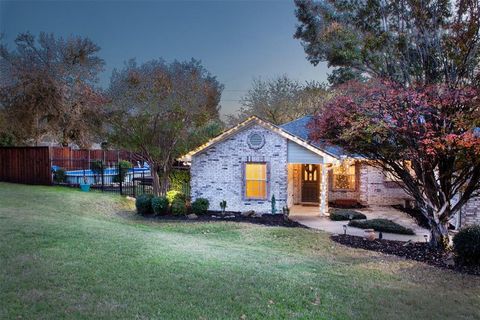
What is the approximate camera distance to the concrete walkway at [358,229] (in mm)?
11861

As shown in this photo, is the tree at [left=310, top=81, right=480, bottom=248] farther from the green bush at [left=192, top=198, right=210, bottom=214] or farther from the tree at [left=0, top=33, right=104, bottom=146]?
the tree at [left=0, top=33, right=104, bottom=146]

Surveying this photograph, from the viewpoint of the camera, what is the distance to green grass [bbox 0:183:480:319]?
4.48 metres

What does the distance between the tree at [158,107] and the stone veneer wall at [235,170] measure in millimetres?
2703

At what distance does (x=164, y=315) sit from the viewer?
430cm

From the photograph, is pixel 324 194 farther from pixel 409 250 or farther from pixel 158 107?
pixel 158 107

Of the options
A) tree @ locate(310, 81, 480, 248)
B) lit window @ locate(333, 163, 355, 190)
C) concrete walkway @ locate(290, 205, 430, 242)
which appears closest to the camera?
tree @ locate(310, 81, 480, 248)

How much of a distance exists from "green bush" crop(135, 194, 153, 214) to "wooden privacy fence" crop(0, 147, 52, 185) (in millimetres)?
6426

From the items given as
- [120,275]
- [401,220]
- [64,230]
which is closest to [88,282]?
[120,275]

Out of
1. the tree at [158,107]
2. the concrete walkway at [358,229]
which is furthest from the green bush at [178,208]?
the concrete walkway at [358,229]

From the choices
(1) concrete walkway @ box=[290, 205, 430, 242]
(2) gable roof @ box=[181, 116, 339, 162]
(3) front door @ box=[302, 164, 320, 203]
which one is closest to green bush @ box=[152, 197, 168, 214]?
(2) gable roof @ box=[181, 116, 339, 162]

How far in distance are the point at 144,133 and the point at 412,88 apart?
1154cm

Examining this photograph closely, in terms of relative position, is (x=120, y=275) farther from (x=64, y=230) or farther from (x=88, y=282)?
(x=64, y=230)

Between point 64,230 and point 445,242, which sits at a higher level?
point 64,230

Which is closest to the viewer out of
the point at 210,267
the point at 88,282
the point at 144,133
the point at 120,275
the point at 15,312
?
the point at 15,312
